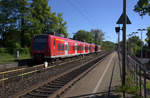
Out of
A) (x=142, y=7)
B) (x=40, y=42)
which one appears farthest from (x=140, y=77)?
(x=40, y=42)

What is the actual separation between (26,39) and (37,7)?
8.70 meters

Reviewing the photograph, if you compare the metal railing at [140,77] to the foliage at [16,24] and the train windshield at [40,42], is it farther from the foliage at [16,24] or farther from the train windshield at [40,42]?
the foliage at [16,24]

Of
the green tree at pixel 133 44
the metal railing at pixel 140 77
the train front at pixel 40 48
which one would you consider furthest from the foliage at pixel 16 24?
the metal railing at pixel 140 77

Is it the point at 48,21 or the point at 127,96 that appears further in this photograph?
the point at 48,21

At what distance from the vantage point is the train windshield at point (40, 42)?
1671 centimetres

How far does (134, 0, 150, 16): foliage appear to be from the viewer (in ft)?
22.3

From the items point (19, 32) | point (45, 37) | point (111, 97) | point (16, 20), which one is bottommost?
point (111, 97)

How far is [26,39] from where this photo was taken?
3584 cm

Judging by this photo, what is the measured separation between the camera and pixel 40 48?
55.6 ft

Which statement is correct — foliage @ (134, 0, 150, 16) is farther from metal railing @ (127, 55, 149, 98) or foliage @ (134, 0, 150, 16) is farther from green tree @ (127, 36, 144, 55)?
green tree @ (127, 36, 144, 55)

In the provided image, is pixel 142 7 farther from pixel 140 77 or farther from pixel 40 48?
pixel 40 48

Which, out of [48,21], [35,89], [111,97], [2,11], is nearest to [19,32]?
[2,11]

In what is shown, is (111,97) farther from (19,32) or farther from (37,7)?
(37,7)

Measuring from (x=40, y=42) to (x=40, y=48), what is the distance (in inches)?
24.9
